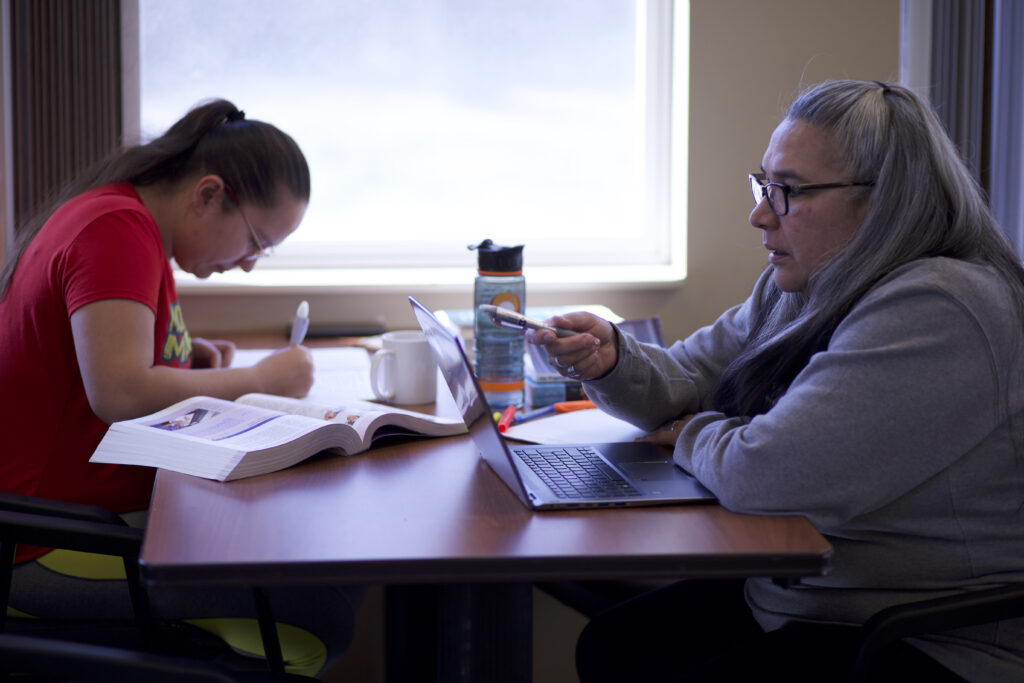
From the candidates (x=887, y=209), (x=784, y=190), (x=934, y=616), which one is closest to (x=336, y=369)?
(x=784, y=190)

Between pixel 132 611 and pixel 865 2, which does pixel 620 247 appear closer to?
pixel 865 2

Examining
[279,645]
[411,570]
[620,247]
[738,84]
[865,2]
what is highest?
[865,2]

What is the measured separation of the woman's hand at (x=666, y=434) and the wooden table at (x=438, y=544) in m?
0.27

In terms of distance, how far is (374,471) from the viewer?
1.12 meters

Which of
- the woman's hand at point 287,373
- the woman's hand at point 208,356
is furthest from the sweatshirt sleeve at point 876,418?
the woman's hand at point 208,356

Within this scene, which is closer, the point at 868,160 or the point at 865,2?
the point at 868,160

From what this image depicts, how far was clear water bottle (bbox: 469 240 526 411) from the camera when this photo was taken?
1.53 m

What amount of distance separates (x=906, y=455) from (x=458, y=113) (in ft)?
6.16

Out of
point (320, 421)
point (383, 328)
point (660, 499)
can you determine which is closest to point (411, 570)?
point (660, 499)

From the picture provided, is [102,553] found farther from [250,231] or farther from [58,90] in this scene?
[58,90]

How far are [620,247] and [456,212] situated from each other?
1.57 feet

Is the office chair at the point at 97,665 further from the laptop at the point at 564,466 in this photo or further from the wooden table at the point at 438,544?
the laptop at the point at 564,466

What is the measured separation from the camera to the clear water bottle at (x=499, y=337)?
5.01 feet

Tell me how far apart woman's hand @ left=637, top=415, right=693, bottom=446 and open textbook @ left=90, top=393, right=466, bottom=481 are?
0.87 ft
